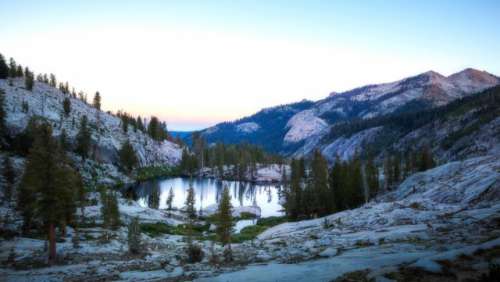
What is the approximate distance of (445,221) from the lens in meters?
30.8

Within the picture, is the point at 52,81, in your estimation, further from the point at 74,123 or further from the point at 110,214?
the point at 110,214

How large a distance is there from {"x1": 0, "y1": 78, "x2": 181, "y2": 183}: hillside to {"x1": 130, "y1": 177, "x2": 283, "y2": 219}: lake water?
22480 mm

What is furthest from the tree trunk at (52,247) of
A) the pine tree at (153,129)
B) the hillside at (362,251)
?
the pine tree at (153,129)

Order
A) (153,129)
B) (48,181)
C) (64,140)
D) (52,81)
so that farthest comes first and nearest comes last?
(52,81), (153,129), (64,140), (48,181)

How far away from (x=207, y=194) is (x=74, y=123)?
67546 millimetres

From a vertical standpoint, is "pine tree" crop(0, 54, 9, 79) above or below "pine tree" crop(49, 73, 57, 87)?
below

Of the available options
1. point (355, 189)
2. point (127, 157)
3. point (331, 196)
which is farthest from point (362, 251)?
point (127, 157)

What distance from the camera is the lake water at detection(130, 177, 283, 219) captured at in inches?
3830

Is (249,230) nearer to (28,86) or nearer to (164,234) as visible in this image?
(164,234)

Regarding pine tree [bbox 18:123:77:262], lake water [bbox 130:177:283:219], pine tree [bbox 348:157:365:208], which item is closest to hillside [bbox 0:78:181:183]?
lake water [bbox 130:177:283:219]

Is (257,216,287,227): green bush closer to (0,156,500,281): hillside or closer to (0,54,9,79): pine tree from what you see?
Result: (0,156,500,281): hillside

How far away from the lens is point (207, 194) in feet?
399

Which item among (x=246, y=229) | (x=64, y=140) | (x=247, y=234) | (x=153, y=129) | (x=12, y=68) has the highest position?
(x=12, y=68)

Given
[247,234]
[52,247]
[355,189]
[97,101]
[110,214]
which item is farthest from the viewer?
[97,101]
